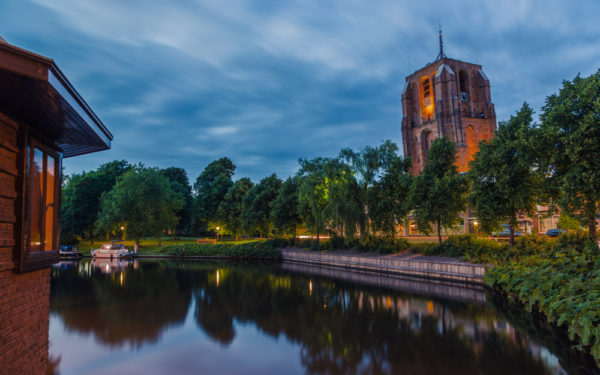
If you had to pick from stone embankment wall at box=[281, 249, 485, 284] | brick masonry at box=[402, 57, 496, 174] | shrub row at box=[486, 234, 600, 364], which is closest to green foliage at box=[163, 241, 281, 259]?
stone embankment wall at box=[281, 249, 485, 284]

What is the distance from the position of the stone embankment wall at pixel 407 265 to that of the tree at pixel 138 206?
21.9m

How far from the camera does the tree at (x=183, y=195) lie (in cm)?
6444

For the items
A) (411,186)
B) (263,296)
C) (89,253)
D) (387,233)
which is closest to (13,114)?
(263,296)

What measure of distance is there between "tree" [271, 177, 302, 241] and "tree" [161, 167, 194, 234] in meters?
23.3

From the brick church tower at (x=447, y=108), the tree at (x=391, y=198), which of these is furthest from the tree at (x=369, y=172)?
the brick church tower at (x=447, y=108)

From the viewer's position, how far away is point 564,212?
1656 centimetres

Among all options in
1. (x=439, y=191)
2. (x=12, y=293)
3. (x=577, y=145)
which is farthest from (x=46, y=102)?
(x=439, y=191)

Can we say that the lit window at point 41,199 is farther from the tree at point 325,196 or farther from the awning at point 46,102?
the tree at point 325,196

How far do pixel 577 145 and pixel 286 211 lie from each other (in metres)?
29.1

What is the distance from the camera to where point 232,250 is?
41375 millimetres

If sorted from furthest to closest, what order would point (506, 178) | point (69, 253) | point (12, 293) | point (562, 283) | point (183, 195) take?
point (183, 195) → point (69, 253) → point (506, 178) → point (562, 283) → point (12, 293)

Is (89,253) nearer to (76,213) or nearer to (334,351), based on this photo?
(76,213)

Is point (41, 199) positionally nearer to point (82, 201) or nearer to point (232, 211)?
point (232, 211)

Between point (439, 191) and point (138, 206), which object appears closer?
point (439, 191)
